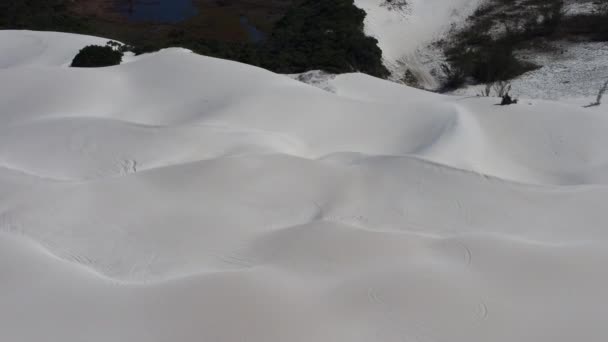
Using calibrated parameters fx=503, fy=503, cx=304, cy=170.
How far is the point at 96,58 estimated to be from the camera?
46.9 feet

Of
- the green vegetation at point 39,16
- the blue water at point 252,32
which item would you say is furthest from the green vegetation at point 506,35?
the green vegetation at point 39,16

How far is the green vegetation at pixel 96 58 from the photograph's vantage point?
14.3m

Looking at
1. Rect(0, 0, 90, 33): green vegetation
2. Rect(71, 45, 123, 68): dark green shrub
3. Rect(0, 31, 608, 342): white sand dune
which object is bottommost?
Rect(0, 0, 90, 33): green vegetation

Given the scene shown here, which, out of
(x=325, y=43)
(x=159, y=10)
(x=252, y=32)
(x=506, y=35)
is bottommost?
(x=159, y=10)

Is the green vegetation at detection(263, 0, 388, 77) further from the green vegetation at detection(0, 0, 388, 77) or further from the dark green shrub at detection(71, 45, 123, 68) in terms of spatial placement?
the dark green shrub at detection(71, 45, 123, 68)

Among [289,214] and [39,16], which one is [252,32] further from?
[289,214]

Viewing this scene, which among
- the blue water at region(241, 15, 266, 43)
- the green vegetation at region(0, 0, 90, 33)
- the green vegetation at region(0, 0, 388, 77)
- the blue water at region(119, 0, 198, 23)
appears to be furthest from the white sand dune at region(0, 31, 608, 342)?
the blue water at region(119, 0, 198, 23)

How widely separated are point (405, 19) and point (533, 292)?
17.1 m

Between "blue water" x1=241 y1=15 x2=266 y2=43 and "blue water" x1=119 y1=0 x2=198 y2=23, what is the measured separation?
3003 millimetres

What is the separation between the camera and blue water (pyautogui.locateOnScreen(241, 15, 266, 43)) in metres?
24.2

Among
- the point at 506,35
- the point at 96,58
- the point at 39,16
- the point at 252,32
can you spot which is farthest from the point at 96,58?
the point at 506,35

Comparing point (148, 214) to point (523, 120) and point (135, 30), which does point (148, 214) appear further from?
point (135, 30)

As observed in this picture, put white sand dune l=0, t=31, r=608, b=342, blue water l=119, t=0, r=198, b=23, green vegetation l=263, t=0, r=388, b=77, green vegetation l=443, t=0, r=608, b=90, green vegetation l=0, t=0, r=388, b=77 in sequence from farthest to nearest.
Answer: blue water l=119, t=0, r=198, b=23 < green vegetation l=0, t=0, r=388, b=77 < green vegetation l=263, t=0, r=388, b=77 < green vegetation l=443, t=0, r=608, b=90 < white sand dune l=0, t=31, r=608, b=342

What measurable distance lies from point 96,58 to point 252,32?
11.9m
